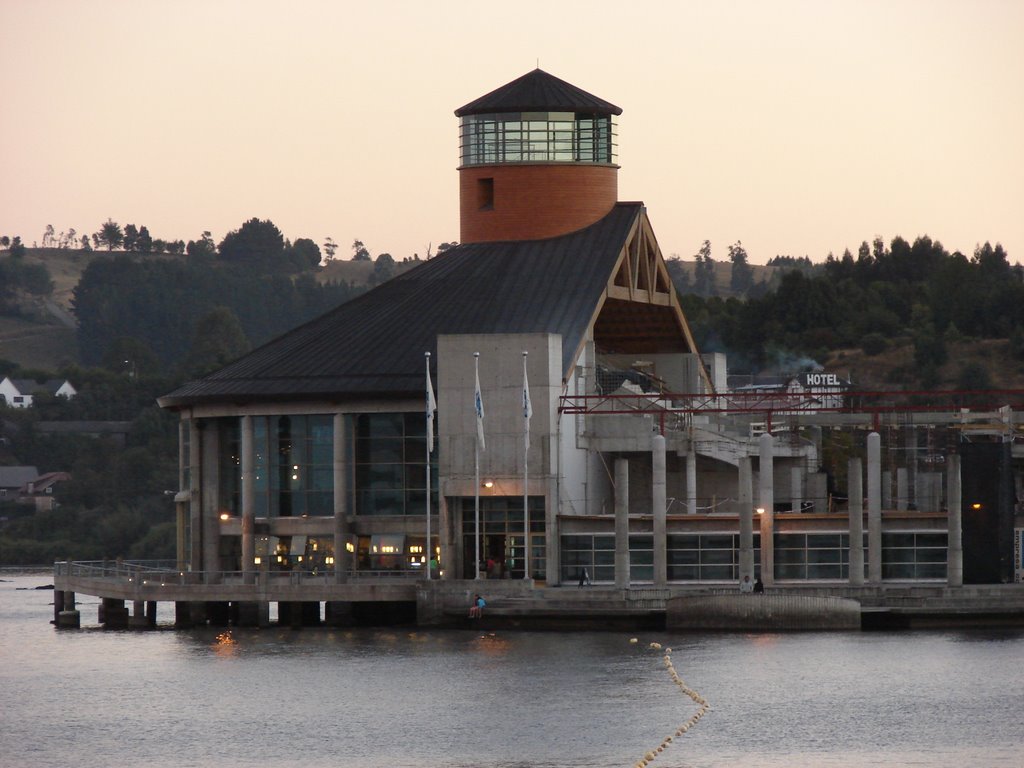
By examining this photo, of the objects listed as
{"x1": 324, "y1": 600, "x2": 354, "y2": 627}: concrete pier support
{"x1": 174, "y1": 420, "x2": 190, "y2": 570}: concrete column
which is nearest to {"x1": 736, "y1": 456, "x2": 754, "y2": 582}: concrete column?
{"x1": 324, "y1": 600, "x2": 354, "y2": 627}: concrete pier support

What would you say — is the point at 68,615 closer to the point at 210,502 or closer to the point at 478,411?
the point at 210,502

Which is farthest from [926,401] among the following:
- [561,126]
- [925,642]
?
[925,642]

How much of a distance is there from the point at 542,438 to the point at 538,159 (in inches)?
1013

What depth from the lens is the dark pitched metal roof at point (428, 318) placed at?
113625 millimetres

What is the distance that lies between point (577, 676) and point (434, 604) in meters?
19.1

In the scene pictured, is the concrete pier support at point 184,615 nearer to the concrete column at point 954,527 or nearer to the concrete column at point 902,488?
the concrete column at point 954,527

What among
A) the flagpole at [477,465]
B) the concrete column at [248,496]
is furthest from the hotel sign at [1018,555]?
the concrete column at [248,496]

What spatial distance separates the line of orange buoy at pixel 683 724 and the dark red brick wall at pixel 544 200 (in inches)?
1535

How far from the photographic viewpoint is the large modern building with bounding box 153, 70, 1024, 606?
103 meters

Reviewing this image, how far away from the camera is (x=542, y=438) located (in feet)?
349

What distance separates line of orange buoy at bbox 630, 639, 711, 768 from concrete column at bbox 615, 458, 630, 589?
9.39 metres

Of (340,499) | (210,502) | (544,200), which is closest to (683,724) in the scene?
(340,499)

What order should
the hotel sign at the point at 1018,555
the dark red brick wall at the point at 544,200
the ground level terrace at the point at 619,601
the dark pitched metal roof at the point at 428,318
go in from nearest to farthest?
1. the ground level terrace at the point at 619,601
2. the hotel sign at the point at 1018,555
3. the dark pitched metal roof at the point at 428,318
4. the dark red brick wall at the point at 544,200

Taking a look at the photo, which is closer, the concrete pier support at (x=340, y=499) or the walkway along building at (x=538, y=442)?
the walkway along building at (x=538, y=442)
